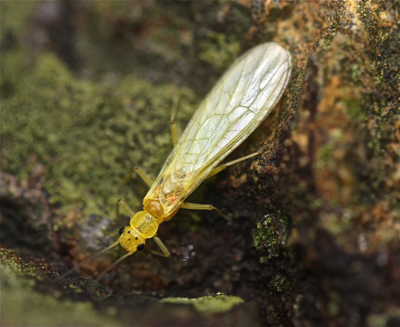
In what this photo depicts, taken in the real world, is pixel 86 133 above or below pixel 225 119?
above

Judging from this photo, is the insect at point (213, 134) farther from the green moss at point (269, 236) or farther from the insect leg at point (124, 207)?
the green moss at point (269, 236)

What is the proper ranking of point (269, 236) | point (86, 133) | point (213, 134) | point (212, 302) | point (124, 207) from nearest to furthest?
point (212, 302) < point (269, 236) < point (213, 134) < point (124, 207) < point (86, 133)

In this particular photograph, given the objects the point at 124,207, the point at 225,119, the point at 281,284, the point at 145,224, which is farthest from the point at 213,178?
the point at 281,284

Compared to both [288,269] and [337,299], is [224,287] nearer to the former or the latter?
[288,269]

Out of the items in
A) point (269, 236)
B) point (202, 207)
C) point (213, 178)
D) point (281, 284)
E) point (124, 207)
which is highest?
point (124, 207)

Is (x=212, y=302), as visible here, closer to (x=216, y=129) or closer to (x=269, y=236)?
(x=269, y=236)

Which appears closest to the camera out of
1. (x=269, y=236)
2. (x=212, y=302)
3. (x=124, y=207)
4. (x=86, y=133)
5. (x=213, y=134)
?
(x=212, y=302)

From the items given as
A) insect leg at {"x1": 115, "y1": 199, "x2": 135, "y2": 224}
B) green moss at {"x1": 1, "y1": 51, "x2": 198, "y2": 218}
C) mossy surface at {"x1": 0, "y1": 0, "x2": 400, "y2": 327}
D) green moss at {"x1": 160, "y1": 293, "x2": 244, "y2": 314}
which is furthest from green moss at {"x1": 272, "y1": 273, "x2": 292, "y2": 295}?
green moss at {"x1": 1, "y1": 51, "x2": 198, "y2": 218}

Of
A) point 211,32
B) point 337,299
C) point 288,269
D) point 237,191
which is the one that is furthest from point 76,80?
point 337,299

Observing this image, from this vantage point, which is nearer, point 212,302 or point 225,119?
point 212,302
